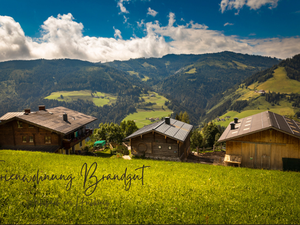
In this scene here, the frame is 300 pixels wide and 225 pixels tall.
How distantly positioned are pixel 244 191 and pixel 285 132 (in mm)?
16170

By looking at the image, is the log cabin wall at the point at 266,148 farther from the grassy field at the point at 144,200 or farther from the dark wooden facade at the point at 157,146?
the grassy field at the point at 144,200

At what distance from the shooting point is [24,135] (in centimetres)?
3142

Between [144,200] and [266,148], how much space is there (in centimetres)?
2274

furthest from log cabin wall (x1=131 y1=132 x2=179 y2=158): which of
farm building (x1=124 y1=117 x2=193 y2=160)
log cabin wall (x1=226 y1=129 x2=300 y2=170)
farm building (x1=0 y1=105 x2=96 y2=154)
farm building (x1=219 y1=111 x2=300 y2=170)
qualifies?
farm building (x1=0 y1=105 x2=96 y2=154)

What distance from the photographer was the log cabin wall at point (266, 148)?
2422 centimetres

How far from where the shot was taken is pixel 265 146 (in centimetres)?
2531

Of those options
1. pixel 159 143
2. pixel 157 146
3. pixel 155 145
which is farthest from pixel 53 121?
pixel 159 143

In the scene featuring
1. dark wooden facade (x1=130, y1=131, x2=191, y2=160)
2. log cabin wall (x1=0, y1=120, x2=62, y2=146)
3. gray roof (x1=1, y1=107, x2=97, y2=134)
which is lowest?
dark wooden facade (x1=130, y1=131, x2=191, y2=160)

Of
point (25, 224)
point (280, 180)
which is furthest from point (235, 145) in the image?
point (25, 224)

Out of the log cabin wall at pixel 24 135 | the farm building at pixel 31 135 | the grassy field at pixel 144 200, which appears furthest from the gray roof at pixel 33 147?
the grassy field at pixel 144 200

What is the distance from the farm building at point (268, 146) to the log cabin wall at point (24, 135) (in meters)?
29.9

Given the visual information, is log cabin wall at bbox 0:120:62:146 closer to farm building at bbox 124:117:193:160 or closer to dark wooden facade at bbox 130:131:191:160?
dark wooden facade at bbox 130:131:191:160

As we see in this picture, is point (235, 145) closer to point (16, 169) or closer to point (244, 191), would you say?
point (244, 191)

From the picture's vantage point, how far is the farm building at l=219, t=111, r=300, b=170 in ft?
78.6
